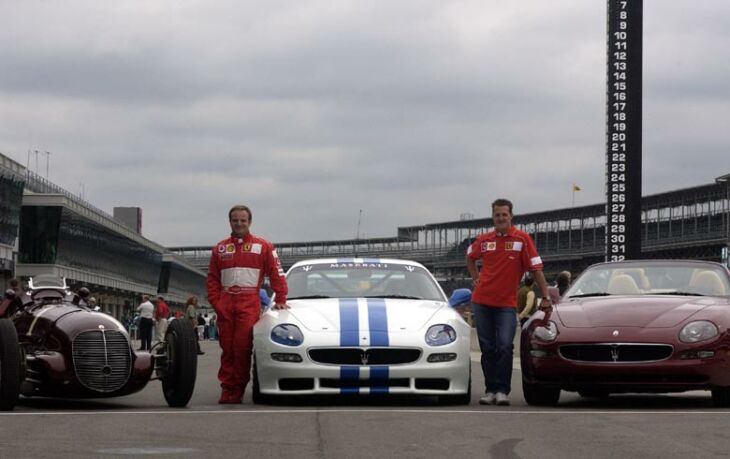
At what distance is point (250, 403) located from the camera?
37.8ft

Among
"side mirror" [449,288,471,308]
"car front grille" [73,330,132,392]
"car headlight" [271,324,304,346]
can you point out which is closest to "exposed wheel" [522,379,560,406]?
"side mirror" [449,288,471,308]

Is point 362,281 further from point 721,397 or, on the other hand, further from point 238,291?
point 721,397

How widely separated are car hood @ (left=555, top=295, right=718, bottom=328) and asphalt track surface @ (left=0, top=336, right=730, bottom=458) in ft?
2.17

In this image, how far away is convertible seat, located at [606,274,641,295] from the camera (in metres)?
12.1

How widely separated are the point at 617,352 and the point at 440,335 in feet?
4.48

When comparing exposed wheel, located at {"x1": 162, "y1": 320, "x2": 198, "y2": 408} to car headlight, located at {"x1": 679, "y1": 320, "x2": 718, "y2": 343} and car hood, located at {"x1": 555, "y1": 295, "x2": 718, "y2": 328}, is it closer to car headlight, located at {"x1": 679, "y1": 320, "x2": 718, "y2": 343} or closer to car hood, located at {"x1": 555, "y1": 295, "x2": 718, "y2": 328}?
car hood, located at {"x1": 555, "y1": 295, "x2": 718, "y2": 328}

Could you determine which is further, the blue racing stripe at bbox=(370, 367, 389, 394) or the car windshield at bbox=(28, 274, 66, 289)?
the car windshield at bbox=(28, 274, 66, 289)

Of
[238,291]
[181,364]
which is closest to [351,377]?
[181,364]

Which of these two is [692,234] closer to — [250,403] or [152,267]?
[152,267]

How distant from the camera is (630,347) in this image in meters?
10.7

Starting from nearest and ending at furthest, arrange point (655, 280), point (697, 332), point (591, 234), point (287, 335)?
point (697, 332) < point (287, 335) < point (655, 280) < point (591, 234)

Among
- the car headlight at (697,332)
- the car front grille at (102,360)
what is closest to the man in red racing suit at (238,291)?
the car front grille at (102,360)

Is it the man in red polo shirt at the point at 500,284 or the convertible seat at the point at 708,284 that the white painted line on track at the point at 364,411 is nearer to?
the man in red polo shirt at the point at 500,284

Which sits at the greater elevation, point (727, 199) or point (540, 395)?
point (727, 199)
